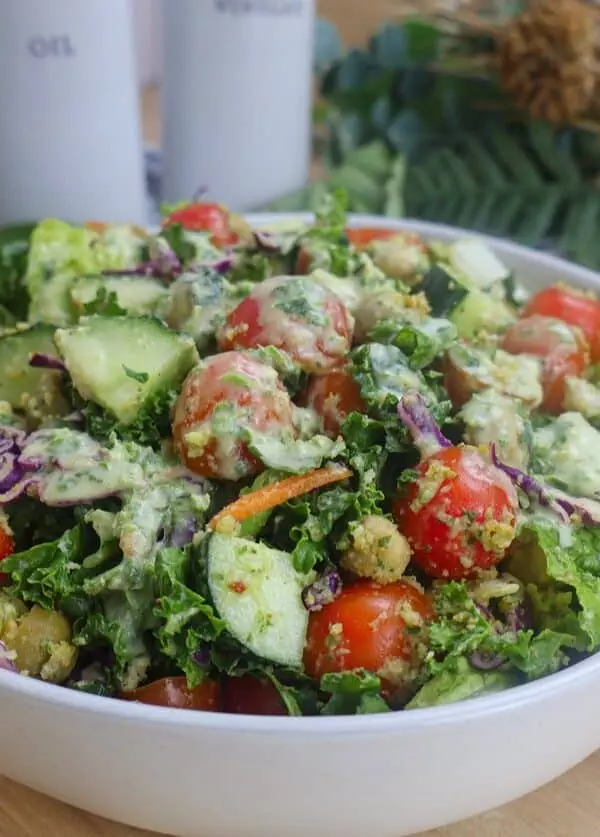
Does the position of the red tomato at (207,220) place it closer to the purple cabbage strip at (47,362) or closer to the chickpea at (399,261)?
the chickpea at (399,261)

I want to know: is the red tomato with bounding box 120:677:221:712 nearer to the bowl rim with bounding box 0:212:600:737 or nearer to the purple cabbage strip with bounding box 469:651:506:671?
the bowl rim with bounding box 0:212:600:737

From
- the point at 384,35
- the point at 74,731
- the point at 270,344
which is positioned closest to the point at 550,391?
the point at 270,344

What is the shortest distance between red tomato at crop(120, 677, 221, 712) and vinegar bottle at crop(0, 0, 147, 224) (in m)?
1.43

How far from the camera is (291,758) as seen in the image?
894mm

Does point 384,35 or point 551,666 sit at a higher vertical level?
point 384,35

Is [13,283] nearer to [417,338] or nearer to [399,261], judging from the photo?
[399,261]

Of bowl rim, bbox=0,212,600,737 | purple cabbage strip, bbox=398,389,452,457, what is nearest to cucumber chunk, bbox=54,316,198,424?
purple cabbage strip, bbox=398,389,452,457

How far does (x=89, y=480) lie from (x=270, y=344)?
27cm

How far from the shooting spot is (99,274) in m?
1.50

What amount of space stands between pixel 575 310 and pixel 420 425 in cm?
50

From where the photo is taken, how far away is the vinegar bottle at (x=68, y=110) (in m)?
2.06

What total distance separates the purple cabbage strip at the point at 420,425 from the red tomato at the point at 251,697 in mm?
309

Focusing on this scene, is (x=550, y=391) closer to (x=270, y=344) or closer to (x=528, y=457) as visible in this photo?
(x=528, y=457)

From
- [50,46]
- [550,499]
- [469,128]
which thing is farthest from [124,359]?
[469,128]
